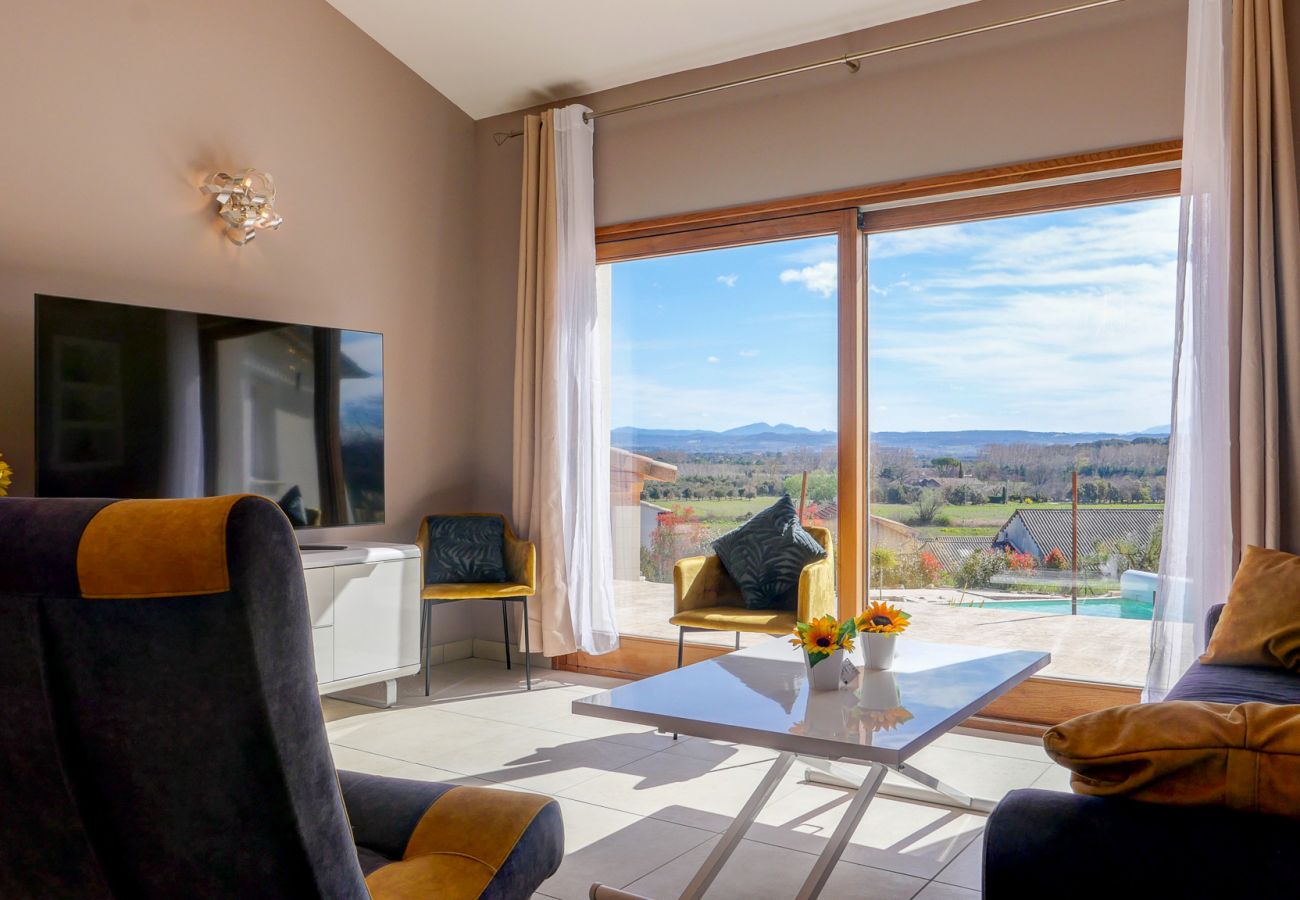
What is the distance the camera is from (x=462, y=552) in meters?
5.00

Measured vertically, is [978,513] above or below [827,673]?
above

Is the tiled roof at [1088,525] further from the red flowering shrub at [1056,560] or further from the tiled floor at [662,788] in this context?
the tiled floor at [662,788]

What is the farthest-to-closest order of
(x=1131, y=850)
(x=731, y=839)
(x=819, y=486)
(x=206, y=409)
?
(x=819, y=486)
(x=206, y=409)
(x=731, y=839)
(x=1131, y=850)

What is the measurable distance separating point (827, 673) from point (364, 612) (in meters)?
2.33

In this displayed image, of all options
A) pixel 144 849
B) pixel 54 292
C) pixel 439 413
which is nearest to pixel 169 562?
pixel 144 849

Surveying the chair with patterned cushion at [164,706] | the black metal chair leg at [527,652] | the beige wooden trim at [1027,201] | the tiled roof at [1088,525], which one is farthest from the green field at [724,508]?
the chair with patterned cushion at [164,706]

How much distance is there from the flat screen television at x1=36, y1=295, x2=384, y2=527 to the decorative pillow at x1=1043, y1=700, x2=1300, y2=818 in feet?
11.0

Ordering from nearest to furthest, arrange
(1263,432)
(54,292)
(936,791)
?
(936,791), (1263,432), (54,292)

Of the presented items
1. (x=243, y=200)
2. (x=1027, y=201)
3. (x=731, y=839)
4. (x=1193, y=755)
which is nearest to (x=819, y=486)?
(x=1027, y=201)

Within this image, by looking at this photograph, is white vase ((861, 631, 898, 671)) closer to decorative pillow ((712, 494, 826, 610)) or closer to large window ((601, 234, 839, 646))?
decorative pillow ((712, 494, 826, 610))

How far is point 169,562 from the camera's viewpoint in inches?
36.5

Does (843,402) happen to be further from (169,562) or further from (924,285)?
(169,562)

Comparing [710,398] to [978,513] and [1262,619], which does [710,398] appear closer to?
[978,513]

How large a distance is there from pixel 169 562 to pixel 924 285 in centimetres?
392
